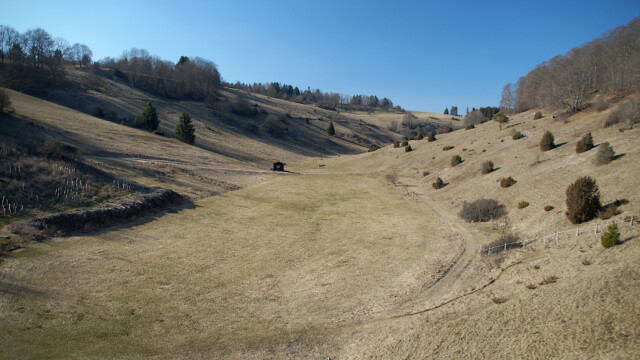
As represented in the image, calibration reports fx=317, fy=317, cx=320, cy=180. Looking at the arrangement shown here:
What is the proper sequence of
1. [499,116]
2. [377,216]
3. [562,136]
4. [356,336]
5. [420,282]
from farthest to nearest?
[499,116]
[562,136]
[377,216]
[420,282]
[356,336]

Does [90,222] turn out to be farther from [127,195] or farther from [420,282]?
[420,282]

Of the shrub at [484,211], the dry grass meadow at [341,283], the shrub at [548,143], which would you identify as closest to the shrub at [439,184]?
the dry grass meadow at [341,283]

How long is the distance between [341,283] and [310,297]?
2.26 metres

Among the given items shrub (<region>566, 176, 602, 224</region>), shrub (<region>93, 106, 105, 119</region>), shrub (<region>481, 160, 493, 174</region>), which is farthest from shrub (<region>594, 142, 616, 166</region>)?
shrub (<region>93, 106, 105, 119</region>)

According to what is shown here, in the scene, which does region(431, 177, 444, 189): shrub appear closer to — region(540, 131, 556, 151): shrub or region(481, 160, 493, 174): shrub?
region(481, 160, 493, 174): shrub

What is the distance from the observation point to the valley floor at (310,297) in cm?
1102

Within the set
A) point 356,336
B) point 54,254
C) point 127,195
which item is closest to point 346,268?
point 356,336

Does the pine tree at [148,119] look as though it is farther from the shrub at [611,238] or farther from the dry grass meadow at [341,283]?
the shrub at [611,238]

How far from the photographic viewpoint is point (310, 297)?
16188 millimetres

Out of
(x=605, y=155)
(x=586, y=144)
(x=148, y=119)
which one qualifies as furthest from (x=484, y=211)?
(x=148, y=119)

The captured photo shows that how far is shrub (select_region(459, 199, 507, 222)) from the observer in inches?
1078

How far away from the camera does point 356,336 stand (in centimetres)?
1275

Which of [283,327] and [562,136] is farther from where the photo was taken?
[562,136]

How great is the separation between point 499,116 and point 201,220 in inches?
2252
